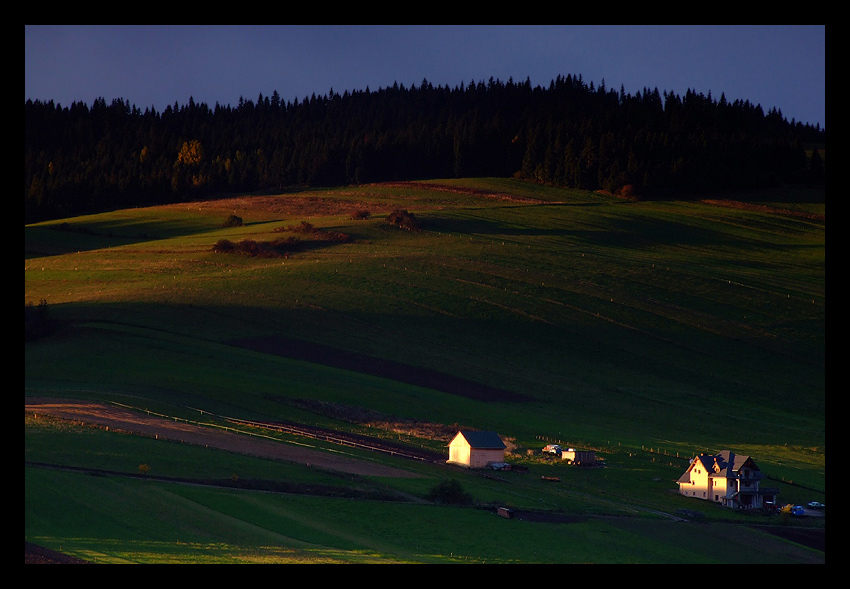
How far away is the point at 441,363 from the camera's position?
81.8 metres

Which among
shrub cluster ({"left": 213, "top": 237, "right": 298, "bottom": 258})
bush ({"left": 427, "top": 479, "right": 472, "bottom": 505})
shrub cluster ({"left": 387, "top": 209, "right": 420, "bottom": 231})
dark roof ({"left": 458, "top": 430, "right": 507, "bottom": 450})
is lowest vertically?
bush ({"left": 427, "top": 479, "right": 472, "bottom": 505})

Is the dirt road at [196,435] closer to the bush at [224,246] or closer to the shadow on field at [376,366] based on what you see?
the shadow on field at [376,366]

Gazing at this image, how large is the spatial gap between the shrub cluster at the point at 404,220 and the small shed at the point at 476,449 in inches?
2774

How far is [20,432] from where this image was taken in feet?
76.5

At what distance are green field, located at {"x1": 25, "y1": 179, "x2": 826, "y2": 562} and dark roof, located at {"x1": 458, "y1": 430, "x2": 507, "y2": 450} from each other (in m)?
2.62

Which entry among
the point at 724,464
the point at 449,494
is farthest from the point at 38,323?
the point at 724,464

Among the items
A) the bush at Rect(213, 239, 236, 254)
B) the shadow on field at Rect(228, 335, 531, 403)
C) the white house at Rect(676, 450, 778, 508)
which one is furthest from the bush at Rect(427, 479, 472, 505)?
the bush at Rect(213, 239, 236, 254)

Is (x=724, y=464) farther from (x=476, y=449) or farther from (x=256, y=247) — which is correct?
(x=256, y=247)

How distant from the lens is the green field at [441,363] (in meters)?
41.3

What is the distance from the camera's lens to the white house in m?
55.7

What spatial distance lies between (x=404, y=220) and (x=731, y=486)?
79188 millimetres

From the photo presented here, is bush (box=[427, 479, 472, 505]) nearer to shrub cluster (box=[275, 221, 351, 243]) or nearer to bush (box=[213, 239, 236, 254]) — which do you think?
bush (box=[213, 239, 236, 254])

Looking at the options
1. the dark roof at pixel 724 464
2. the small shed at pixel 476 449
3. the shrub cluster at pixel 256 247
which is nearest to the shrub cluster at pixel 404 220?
the shrub cluster at pixel 256 247
